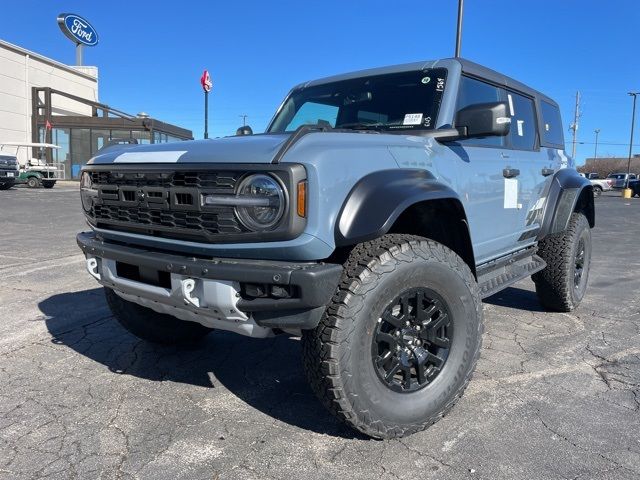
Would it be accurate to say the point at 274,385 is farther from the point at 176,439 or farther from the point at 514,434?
the point at 514,434

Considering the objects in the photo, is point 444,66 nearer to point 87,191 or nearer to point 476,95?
point 476,95

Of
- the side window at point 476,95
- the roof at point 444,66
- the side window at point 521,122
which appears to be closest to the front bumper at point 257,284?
the side window at point 476,95

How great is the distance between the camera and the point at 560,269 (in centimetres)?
468

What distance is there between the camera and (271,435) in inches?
102

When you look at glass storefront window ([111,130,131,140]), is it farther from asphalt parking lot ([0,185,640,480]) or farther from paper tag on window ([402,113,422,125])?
paper tag on window ([402,113,422,125])

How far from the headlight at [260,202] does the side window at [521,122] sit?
8.39 feet

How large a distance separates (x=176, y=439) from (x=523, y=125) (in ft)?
11.9

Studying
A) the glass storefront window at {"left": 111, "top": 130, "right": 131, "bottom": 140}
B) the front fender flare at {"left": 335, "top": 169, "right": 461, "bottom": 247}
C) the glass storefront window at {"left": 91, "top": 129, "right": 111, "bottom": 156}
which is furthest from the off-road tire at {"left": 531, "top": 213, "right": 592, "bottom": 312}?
the glass storefront window at {"left": 91, "top": 129, "right": 111, "bottom": 156}

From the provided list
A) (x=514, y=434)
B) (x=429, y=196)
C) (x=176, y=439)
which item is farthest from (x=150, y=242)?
(x=514, y=434)

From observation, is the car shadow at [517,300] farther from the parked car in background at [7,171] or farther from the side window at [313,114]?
the parked car in background at [7,171]

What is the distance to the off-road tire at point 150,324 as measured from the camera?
3492 millimetres

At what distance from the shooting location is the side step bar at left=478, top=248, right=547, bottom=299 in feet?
11.9

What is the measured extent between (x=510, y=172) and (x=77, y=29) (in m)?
44.1

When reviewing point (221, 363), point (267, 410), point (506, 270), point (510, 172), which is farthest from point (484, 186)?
point (221, 363)
